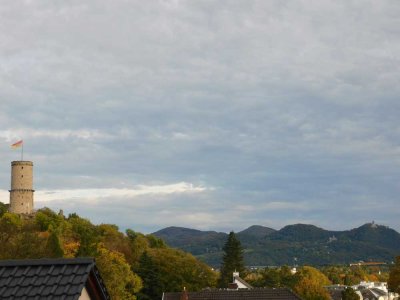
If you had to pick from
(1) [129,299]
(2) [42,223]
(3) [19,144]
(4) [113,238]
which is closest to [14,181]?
(3) [19,144]

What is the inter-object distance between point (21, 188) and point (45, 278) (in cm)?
13503

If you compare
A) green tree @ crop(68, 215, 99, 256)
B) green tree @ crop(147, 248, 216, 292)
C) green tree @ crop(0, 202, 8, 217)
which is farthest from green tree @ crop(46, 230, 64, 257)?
green tree @ crop(0, 202, 8, 217)

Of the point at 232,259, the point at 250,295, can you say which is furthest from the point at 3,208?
the point at 250,295

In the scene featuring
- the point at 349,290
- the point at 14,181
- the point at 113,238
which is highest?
the point at 14,181

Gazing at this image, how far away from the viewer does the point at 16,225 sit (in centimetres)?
11756

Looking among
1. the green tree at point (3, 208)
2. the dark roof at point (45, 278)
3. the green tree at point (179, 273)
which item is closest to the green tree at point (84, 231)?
the green tree at point (179, 273)

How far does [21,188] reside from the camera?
5512 inches

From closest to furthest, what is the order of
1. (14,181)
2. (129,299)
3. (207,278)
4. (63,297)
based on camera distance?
(63,297) < (129,299) < (207,278) < (14,181)

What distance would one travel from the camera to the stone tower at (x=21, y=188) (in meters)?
139

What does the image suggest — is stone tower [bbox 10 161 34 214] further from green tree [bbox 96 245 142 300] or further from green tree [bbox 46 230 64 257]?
green tree [bbox 96 245 142 300]

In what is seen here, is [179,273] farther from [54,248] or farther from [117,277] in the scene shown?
[54,248]

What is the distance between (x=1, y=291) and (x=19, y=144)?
454 feet

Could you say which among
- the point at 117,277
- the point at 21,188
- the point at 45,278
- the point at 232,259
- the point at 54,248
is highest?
the point at 21,188

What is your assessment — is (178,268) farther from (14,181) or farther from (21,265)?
(21,265)
